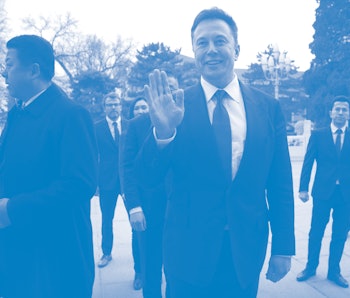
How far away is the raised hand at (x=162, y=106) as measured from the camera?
71.6 inches

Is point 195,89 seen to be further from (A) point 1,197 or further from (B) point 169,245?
(A) point 1,197

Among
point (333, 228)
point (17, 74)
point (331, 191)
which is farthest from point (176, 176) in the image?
point (333, 228)

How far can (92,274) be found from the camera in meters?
2.24

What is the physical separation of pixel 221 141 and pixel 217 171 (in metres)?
0.15

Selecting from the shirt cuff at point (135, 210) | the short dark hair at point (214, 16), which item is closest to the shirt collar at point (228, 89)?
the short dark hair at point (214, 16)

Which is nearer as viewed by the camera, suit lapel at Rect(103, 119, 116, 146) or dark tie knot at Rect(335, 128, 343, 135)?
dark tie knot at Rect(335, 128, 343, 135)

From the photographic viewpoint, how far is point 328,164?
4.48 meters

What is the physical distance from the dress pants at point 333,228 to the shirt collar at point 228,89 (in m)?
2.75

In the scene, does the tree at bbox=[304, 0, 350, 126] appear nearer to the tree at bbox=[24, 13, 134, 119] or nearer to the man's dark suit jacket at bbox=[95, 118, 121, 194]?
the tree at bbox=[24, 13, 134, 119]

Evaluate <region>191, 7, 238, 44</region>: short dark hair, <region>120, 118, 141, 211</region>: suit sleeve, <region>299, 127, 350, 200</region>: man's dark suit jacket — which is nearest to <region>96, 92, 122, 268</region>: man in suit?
<region>120, 118, 141, 211</region>: suit sleeve

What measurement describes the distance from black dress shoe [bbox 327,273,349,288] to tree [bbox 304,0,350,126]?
21891 millimetres

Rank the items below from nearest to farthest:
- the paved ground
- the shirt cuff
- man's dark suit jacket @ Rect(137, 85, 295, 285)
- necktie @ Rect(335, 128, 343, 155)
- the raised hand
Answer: the raised hand
man's dark suit jacket @ Rect(137, 85, 295, 285)
the shirt cuff
the paved ground
necktie @ Rect(335, 128, 343, 155)

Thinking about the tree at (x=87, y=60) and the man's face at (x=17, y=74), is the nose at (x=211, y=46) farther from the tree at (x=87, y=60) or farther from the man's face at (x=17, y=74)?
the tree at (x=87, y=60)

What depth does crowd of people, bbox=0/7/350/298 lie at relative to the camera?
1.94 m
